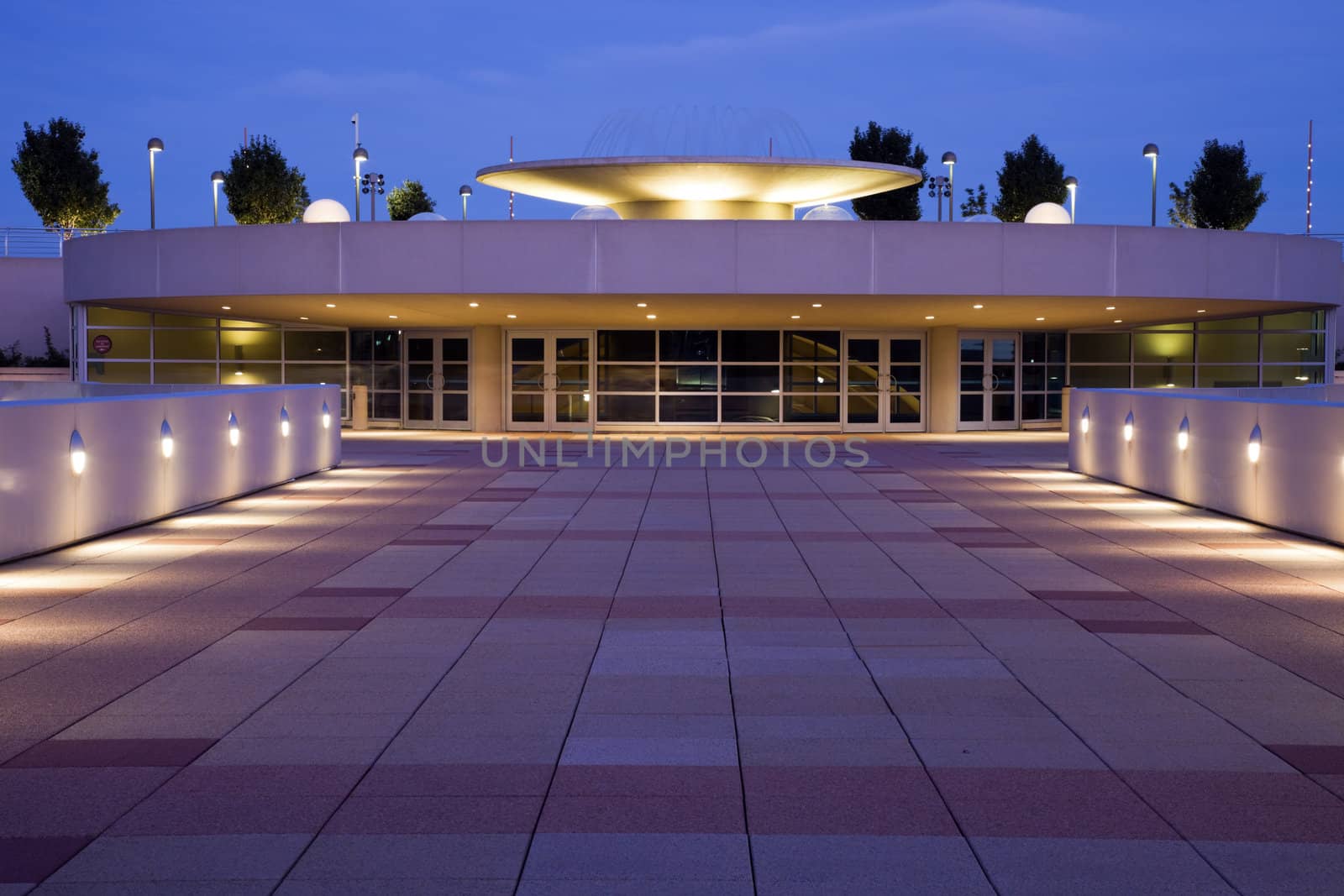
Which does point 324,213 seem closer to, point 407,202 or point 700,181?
point 700,181

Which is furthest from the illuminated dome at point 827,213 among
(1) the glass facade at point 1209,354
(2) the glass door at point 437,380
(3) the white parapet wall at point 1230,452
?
(3) the white parapet wall at point 1230,452

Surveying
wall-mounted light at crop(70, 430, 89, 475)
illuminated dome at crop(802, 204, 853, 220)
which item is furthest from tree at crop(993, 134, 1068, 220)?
wall-mounted light at crop(70, 430, 89, 475)

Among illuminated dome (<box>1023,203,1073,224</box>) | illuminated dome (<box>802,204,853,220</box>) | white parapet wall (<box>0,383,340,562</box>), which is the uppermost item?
illuminated dome (<box>802,204,853,220</box>)

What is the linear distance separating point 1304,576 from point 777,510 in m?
6.83

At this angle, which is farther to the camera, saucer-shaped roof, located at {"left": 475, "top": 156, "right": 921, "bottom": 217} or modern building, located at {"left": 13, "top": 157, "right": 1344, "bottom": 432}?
saucer-shaped roof, located at {"left": 475, "top": 156, "right": 921, "bottom": 217}

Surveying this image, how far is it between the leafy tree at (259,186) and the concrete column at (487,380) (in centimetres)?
1876

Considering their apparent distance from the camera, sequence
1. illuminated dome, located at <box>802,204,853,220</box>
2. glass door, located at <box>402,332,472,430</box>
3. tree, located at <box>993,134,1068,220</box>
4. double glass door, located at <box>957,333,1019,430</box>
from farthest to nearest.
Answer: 1. tree, located at <box>993,134,1068,220</box>
2. double glass door, located at <box>957,333,1019,430</box>
3. illuminated dome, located at <box>802,204,853,220</box>
4. glass door, located at <box>402,332,472,430</box>

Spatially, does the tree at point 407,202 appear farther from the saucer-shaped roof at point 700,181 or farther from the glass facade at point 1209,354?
the glass facade at point 1209,354

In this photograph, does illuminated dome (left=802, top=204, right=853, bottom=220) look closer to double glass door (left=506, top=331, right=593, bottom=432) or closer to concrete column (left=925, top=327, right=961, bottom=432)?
concrete column (left=925, top=327, right=961, bottom=432)

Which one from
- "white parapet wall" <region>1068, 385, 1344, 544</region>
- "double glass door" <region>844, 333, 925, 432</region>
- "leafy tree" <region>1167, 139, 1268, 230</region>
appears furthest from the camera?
"leafy tree" <region>1167, 139, 1268, 230</region>

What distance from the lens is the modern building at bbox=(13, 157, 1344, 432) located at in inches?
1065

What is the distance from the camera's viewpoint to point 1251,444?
50.4ft

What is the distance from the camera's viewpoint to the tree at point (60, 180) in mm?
48594

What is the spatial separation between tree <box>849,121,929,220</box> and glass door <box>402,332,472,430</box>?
26.1 metres
